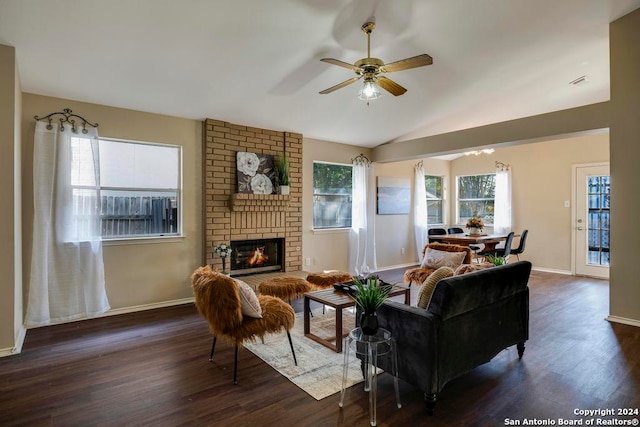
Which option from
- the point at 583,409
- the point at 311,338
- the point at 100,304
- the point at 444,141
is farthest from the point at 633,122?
the point at 100,304

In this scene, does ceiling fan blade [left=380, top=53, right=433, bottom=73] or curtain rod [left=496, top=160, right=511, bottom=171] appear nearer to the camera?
ceiling fan blade [left=380, top=53, right=433, bottom=73]

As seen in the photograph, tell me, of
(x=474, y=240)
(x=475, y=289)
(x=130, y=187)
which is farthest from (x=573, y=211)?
(x=130, y=187)

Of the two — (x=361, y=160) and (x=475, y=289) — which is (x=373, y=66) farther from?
(x=361, y=160)

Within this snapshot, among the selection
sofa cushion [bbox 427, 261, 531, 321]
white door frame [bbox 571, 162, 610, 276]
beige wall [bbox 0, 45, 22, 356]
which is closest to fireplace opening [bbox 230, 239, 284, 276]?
beige wall [bbox 0, 45, 22, 356]

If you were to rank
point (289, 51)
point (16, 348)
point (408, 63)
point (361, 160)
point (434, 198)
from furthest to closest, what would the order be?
point (434, 198) → point (361, 160) → point (289, 51) → point (16, 348) → point (408, 63)

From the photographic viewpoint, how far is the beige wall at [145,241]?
11.9 feet

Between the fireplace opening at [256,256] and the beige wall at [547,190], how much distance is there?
16.7 feet

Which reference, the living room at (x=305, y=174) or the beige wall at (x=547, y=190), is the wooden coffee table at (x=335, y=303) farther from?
the beige wall at (x=547, y=190)

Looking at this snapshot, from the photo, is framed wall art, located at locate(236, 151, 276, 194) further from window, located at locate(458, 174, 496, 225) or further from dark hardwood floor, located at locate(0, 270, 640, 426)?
window, located at locate(458, 174, 496, 225)

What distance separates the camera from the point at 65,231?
3730 mm

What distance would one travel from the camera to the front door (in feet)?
20.2

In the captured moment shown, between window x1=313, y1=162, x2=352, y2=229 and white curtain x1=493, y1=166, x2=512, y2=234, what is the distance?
129 inches

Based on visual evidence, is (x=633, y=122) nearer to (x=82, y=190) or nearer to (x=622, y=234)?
(x=622, y=234)

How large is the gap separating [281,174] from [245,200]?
72cm
